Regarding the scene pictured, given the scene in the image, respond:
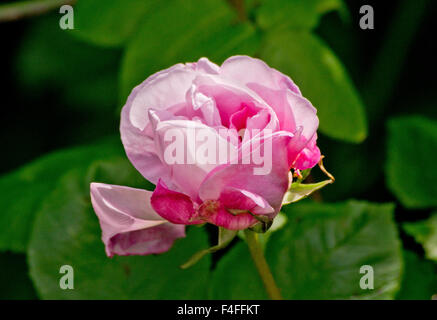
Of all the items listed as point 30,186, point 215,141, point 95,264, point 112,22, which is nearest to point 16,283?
point 30,186

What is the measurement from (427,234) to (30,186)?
0.56m

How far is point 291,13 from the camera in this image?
0.84 meters

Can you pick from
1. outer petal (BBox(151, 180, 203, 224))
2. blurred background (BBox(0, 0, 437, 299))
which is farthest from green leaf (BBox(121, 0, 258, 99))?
outer petal (BBox(151, 180, 203, 224))

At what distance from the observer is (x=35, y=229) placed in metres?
0.71

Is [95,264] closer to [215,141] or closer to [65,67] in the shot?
[215,141]

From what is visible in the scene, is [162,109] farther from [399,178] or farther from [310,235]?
[399,178]

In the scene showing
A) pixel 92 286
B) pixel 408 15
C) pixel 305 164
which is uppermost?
pixel 408 15

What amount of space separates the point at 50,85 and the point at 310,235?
95cm

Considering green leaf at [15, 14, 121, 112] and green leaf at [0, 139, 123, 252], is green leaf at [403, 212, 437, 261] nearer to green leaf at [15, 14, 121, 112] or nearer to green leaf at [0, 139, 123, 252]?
green leaf at [0, 139, 123, 252]

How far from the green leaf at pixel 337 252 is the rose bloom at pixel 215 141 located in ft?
0.68

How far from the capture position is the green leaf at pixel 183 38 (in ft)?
2.67

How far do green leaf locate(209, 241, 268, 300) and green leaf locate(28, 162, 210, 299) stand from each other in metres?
0.02

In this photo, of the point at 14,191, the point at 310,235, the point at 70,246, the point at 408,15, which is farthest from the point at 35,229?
the point at 408,15

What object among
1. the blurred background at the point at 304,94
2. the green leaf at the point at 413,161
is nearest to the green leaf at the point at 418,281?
the blurred background at the point at 304,94
